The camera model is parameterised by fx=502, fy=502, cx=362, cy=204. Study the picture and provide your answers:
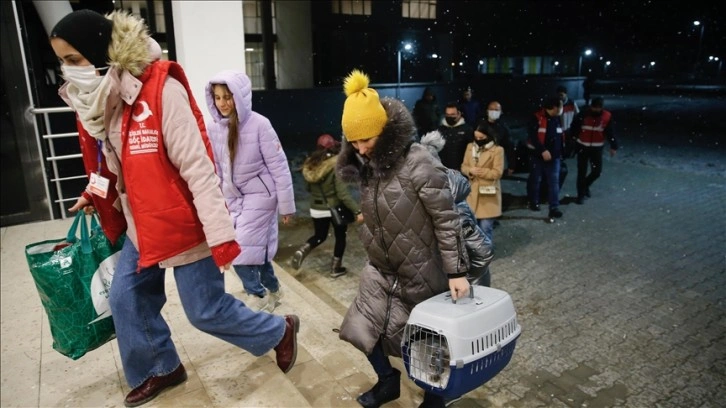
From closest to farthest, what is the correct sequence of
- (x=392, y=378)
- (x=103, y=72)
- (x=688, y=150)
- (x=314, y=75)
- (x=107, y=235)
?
(x=103, y=72) → (x=107, y=235) → (x=392, y=378) → (x=688, y=150) → (x=314, y=75)

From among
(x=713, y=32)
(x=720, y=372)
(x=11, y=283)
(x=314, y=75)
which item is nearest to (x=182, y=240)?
(x=11, y=283)

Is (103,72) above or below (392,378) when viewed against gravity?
above

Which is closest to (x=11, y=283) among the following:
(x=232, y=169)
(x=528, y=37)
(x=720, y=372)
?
(x=232, y=169)

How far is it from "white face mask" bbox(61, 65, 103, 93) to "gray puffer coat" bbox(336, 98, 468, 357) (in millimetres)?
1242

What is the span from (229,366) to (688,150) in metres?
16.2

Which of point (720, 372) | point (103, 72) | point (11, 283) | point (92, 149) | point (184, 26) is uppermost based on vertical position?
point (184, 26)

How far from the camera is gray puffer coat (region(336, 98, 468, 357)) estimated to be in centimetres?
251

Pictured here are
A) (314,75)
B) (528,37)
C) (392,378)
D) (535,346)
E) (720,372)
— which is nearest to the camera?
(392,378)

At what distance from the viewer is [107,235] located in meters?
2.69

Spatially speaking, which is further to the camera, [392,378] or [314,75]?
[314,75]

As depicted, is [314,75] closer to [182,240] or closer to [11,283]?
[11,283]

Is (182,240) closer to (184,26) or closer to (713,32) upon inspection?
(184,26)

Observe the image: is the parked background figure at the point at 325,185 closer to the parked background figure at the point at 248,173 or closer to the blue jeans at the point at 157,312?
the parked background figure at the point at 248,173

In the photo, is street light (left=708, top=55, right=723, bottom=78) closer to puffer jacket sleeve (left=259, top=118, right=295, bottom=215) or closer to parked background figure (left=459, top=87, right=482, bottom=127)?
parked background figure (left=459, top=87, right=482, bottom=127)
